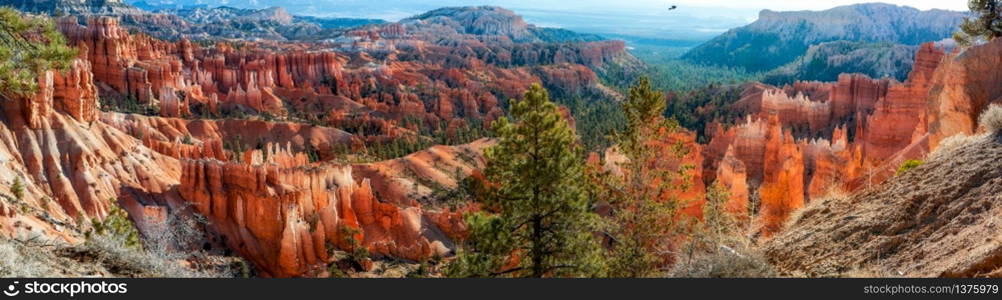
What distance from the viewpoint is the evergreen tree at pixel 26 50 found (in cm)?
1373

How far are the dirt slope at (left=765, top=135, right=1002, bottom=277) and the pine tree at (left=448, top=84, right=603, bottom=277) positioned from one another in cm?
409

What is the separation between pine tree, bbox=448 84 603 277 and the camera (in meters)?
15.5

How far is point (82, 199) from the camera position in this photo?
32.2m

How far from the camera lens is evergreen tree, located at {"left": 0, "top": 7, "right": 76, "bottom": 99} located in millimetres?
13734

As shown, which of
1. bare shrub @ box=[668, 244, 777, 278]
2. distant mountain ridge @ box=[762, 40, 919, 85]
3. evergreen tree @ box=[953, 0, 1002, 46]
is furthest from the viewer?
distant mountain ridge @ box=[762, 40, 919, 85]

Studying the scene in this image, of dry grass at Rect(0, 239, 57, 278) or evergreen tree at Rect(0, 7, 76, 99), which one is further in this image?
evergreen tree at Rect(0, 7, 76, 99)

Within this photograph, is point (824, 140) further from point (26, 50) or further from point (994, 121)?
point (26, 50)

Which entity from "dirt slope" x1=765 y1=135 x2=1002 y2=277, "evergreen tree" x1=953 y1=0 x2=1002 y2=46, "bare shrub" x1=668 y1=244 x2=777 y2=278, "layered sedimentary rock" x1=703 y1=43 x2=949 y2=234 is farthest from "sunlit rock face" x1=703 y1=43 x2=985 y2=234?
"bare shrub" x1=668 y1=244 x2=777 y2=278

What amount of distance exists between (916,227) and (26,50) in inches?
653

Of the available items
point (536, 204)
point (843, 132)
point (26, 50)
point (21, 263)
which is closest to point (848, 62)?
point (843, 132)

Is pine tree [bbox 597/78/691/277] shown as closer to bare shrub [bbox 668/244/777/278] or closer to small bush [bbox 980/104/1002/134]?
bare shrub [bbox 668/244/777/278]

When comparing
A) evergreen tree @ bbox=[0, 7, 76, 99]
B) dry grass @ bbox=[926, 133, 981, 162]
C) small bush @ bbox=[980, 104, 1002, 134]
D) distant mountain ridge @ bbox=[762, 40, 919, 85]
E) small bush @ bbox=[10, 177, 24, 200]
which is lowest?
distant mountain ridge @ bbox=[762, 40, 919, 85]

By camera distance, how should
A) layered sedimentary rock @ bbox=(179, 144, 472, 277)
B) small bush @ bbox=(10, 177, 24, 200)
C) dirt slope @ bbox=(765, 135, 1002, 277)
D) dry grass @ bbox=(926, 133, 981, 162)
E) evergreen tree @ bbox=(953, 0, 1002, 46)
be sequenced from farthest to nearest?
layered sedimentary rock @ bbox=(179, 144, 472, 277) → small bush @ bbox=(10, 177, 24, 200) → evergreen tree @ bbox=(953, 0, 1002, 46) → dry grass @ bbox=(926, 133, 981, 162) → dirt slope @ bbox=(765, 135, 1002, 277)

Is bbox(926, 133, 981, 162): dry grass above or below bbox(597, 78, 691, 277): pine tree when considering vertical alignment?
above
